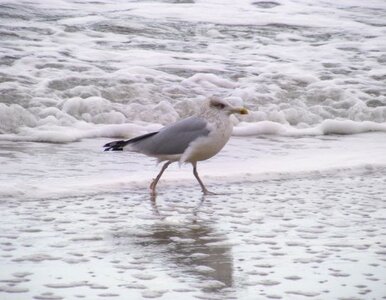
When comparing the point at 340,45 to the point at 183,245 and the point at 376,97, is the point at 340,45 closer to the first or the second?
the point at 376,97

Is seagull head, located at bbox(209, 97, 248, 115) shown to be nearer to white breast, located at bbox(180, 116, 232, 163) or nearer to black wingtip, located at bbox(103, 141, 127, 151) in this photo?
white breast, located at bbox(180, 116, 232, 163)

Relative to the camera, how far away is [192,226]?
4230 millimetres

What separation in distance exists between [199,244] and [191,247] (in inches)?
2.8

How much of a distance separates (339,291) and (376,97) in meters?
6.38

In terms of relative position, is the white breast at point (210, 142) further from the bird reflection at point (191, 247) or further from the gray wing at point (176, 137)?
the bird reflection at point (191, 247)

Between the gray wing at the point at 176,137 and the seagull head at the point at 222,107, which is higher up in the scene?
the seagull head at the point at 222,107

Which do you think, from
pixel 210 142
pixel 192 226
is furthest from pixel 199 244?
pixel 210 142

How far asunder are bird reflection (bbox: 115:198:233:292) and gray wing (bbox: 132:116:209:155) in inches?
38.3

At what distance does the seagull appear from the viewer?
5270mm

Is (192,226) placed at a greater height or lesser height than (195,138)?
lesser

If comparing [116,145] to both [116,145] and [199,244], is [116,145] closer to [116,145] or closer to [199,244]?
[116,145]

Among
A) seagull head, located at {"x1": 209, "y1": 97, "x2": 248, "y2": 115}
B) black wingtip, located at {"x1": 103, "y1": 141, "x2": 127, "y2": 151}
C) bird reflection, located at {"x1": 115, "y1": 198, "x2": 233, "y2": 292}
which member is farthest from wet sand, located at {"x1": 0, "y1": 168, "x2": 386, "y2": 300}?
seagull head, located at {"x1": 209, "y1": 97, "x2": 248, "y2": 115}

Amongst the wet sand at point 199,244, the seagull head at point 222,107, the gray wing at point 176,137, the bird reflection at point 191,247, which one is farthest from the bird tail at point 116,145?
the bird reflection at point 191,247

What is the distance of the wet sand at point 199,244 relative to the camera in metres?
3.07
